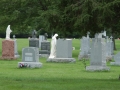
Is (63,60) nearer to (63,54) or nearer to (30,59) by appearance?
(63,54)

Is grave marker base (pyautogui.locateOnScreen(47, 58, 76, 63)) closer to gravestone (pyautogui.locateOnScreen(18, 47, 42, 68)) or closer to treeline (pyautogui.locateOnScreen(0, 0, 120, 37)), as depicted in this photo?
gravestone (pyautogui.locateOnScreen(18, 47, 42, 68))

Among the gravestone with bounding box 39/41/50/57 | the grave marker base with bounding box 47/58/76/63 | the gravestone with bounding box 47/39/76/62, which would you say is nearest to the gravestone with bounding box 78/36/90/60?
the gravestone with bounding box 47/39/76/62

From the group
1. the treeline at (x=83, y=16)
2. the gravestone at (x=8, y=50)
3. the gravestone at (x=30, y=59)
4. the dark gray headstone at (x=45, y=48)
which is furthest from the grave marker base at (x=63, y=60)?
the treeline at (x=83, y=16)

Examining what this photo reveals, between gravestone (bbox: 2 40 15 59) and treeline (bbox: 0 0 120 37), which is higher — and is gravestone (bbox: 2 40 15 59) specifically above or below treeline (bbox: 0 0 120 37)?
below

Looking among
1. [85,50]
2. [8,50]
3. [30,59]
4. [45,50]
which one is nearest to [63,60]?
[8,50]

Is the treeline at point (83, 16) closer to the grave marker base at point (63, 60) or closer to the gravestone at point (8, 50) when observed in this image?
the grave marker base at point (63, 60)

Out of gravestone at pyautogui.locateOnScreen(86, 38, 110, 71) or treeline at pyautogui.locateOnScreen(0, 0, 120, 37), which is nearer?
treeline at pyautogui.locateOnScreen(0, 0, 120, 37)

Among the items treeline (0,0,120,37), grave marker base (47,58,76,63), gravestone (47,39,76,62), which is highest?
treeline (0,0,120,37)

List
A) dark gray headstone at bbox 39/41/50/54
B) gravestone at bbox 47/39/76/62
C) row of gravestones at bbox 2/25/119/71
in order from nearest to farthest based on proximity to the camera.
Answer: row of gravestones at bbox 2/25/119/71, gravestone at bbox 47/39/76/62, dark gray headstone at bbox 39/41/50/54

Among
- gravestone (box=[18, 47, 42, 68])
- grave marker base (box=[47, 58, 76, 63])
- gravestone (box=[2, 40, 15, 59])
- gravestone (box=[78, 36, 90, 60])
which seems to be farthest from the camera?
gravestone (box=[78, 36, 90, 60])

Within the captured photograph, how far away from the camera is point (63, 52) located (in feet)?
90.3

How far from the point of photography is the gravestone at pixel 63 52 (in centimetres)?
2697

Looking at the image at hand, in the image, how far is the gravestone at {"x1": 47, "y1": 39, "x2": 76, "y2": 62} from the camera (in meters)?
27.0
